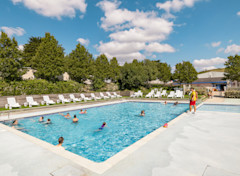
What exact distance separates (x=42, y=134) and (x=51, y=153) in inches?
187

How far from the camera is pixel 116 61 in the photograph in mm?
35750

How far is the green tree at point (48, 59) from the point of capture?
19125 millimetres

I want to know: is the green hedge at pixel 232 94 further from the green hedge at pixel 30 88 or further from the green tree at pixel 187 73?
the green hedge at pixel 30 88

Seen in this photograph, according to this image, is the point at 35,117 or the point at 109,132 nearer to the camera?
the point at 109,132

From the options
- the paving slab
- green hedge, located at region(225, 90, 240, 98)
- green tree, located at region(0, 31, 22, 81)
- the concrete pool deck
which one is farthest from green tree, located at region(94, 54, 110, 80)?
the paving slab

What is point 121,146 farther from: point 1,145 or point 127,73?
point 127,73

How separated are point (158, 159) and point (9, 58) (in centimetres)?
1655

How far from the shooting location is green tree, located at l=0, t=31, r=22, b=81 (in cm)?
1348

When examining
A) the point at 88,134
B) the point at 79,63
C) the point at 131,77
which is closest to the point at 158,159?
the point at 88,134

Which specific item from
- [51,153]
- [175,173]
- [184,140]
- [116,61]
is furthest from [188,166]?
[116,61]

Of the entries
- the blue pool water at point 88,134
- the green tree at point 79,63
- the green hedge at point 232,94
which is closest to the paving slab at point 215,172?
the blue pool water at point 88,134

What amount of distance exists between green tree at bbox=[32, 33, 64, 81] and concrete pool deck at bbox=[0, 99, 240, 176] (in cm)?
1608

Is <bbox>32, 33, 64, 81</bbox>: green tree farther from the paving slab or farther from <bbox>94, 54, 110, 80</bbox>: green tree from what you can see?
the paving slab

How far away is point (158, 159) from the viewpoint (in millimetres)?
3324
